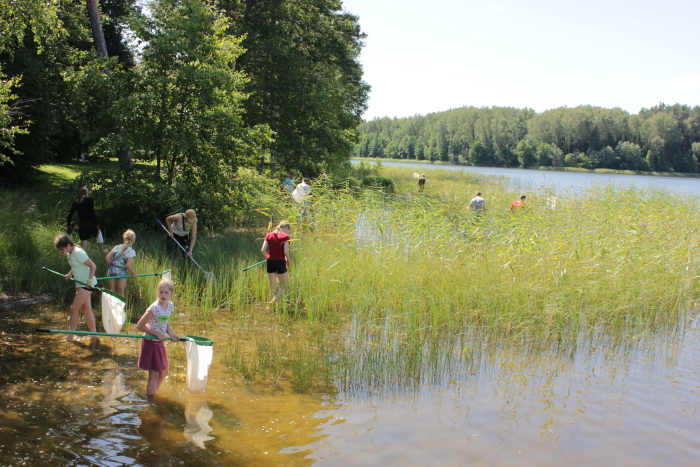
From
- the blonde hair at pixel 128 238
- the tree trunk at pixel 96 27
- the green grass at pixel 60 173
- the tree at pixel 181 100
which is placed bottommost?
the blonde hair at pixel 128 238

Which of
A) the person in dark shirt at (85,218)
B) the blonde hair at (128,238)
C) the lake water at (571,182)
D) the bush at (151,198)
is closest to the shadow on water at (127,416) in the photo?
the blonde hair at (128,238)

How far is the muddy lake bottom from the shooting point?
4.70 metres

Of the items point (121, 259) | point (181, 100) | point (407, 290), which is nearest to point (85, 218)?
point (121, 259)

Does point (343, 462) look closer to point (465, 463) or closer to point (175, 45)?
point (465, 463)

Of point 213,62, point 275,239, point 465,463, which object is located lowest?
point 465,463

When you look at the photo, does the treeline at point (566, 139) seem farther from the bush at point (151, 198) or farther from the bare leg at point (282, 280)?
the bare leg at point (282, 280)

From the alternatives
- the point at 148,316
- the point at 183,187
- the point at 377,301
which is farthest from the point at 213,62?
the point at 148,316

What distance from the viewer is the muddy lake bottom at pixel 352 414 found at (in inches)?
185

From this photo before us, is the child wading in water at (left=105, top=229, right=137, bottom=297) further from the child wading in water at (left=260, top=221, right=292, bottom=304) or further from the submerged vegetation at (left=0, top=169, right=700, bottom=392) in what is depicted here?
the child wading in water at (left=260, top=221, right=292, bottom=304)

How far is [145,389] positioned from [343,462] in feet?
8.09

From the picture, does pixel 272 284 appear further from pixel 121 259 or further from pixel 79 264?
pixel 79 264

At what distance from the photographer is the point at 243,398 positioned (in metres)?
5.70

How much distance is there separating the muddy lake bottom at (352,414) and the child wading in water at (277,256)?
6.31 ft

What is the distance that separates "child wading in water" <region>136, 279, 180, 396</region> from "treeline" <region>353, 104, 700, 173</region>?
75086 millimetres
